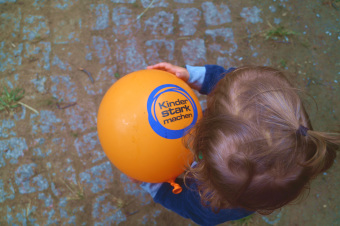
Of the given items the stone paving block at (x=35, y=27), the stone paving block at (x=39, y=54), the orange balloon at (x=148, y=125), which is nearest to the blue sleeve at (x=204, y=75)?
the orange balloon at (x=148, y=125)

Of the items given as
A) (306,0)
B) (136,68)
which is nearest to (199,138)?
(136,68)

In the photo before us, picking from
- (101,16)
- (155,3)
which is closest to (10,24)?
(101,16)

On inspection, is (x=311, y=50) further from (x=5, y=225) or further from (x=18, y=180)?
(x=5, y=225)

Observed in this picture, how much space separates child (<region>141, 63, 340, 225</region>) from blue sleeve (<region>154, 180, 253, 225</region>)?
150 mm

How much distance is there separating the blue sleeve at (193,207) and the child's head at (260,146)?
24cm

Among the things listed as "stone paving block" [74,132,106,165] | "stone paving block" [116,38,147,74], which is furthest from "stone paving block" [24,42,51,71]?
"stone paving block" [74,132,106,165]

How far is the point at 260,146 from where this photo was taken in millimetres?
1099

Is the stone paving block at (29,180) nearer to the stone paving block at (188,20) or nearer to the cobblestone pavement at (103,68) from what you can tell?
the cobblestone pavement at (103,68)

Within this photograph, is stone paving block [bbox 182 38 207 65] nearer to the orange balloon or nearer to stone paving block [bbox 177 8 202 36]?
stone paving block [bbox 177 8 202 36]

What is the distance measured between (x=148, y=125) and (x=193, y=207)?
0.68 metres

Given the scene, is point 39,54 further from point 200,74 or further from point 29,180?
point 200,74

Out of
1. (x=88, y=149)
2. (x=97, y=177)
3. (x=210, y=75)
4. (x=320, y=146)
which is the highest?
(x=320, y=146)

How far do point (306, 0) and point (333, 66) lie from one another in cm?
85

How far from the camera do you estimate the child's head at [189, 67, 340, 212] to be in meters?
1.10
